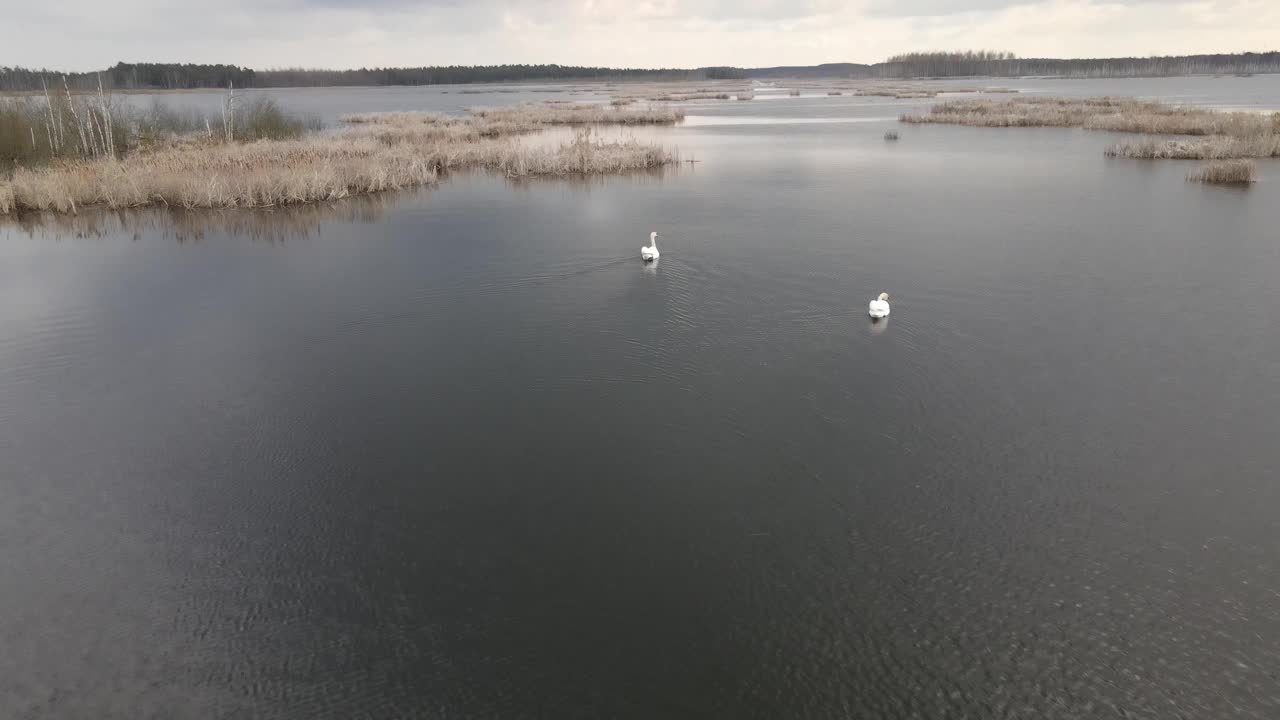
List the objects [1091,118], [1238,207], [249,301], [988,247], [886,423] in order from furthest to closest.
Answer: [1091,118]
[1238,207]
[988,247]
[249,301]
[886,423]

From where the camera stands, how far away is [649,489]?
780 cm

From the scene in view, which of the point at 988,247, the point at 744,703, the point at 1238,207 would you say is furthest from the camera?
the point at 1238,207

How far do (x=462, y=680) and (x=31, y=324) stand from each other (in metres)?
14.1

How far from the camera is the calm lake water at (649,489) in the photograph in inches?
215

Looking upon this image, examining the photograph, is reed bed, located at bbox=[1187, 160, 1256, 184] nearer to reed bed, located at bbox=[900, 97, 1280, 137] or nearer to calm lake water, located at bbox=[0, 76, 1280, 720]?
calm lake water, located at bbox=[0, 76, 1280, 720]

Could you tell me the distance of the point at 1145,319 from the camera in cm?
1275

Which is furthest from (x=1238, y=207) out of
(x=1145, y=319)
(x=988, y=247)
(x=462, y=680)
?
(x=462, y=680)

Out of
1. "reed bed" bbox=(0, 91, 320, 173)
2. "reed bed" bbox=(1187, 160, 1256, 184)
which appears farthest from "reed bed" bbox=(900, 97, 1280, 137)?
"reed bed" bbox=(0, 91, 320, 173)

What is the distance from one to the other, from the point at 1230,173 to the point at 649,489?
28503 mm

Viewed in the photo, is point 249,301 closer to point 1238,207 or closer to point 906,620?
point 906,620

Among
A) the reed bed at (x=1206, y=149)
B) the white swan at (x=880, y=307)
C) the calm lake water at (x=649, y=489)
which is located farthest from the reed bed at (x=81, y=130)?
the reed bed at (x=1206, y=149)

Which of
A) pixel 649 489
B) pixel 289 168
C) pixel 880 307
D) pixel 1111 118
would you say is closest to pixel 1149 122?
pixel 1111 118

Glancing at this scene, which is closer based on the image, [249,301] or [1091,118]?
[249,301]

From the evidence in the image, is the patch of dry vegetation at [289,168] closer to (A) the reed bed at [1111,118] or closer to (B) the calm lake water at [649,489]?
(B) the calm lake water at [649,489]
